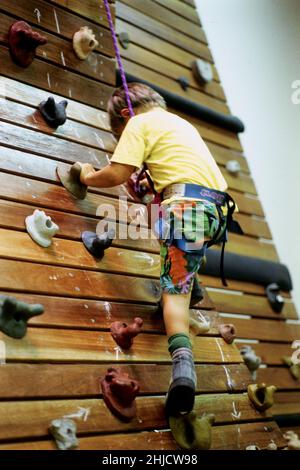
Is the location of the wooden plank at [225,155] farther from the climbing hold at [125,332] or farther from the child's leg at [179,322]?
the climbing hold at [125,332]

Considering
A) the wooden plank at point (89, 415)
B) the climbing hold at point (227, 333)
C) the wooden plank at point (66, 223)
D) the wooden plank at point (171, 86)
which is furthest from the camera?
the wooden plank at point (171, 86)

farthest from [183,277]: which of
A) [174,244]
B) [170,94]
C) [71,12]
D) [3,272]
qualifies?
[170,94]

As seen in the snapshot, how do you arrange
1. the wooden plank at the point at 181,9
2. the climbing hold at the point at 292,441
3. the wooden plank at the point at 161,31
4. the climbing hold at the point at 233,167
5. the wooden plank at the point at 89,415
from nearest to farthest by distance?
1. the wooden plank at the point at 89,415
2. the climbing hold at the point at 292,441
3. the wooden plank at the point at 161,31
4. the climbing hold at the point at 233,167
5. the wooden plank at the point at 181,9

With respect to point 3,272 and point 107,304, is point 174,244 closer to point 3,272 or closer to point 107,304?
point 107,304

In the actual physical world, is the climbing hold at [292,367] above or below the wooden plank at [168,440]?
above

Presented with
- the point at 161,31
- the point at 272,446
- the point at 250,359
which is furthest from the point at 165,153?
the point at 161,31

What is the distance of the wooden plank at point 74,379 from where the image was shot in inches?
54.0

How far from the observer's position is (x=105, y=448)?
1415 millimetres

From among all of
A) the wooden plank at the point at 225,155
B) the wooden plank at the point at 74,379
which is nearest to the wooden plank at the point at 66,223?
the wooden plank at the point at 74,379

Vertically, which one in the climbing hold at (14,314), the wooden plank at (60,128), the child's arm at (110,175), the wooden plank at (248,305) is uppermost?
the wooden plank at (60,128)

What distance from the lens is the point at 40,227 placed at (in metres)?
1.70

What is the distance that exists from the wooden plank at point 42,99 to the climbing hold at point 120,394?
3.17 feet

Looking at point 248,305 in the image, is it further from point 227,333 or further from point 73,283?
point 73,283

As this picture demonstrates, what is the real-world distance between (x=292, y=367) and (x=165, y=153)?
140cm
